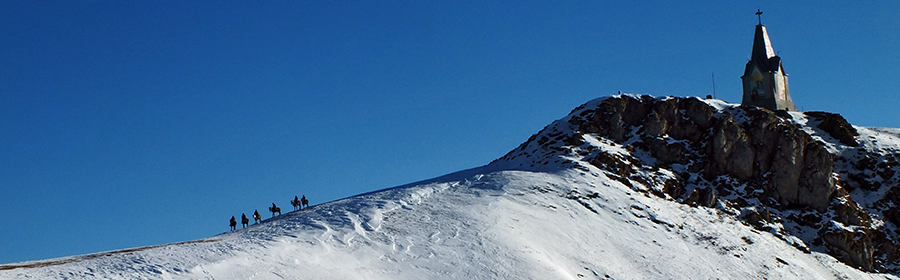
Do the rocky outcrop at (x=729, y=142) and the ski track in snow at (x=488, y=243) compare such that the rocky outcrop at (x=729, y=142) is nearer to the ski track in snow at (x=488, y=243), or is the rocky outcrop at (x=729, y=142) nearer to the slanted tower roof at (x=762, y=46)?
the ski track in snow at (x=488, y=243)

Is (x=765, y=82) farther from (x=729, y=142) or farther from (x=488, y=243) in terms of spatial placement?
(x=488, y=243)

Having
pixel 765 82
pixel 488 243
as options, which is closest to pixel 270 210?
pixel 488 243

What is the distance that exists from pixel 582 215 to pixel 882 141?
113 ft

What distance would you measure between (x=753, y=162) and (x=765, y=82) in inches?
764

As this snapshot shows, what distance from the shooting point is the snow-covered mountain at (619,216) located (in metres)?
43.4

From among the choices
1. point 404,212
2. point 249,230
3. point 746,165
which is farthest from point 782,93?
point 249,230

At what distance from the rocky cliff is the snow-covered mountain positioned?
117mm

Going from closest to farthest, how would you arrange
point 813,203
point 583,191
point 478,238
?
point 478,238
point 583,191
point 813,203

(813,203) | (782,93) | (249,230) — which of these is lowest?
(813,203)

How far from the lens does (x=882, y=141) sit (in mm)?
76688

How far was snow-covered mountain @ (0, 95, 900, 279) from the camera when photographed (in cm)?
4344

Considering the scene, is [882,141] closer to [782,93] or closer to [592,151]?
[782,93]

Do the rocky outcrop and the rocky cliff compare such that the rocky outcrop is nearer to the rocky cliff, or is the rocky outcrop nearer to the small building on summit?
the rocky cliff

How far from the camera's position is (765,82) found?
88000 millimetres
